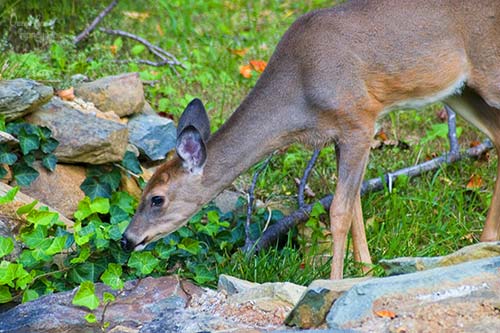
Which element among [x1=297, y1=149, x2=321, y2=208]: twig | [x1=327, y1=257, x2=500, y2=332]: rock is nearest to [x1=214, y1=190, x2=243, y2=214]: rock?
[x1=297, y1=149, x2=321, y2=208]: twig

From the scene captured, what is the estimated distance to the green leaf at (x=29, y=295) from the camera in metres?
5.68

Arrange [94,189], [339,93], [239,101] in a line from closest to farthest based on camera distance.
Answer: [339,93] → [94,189] → [239,101]

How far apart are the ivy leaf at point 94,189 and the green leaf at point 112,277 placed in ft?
3.97

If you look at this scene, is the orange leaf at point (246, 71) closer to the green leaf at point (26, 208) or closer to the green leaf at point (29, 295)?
the green leaf at point (26, 208)

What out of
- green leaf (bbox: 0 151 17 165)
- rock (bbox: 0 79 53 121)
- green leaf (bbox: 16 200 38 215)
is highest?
rock (bbox: 0 79 53 121)

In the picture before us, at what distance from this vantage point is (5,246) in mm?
5668

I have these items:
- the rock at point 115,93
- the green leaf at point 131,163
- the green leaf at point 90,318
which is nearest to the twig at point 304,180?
the green leaf at point 131,163

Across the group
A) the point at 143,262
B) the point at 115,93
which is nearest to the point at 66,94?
the point at 115,93

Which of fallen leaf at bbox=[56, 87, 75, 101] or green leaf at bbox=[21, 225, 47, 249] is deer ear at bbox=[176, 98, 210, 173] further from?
fallen leaf at bbox=[56, 87, 75, 101]

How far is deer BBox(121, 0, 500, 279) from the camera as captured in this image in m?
6.32

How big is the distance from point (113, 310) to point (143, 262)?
2.36ft

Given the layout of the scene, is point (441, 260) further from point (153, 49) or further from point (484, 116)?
point (153, 49)

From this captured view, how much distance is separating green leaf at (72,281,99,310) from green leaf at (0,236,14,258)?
0.71 metres

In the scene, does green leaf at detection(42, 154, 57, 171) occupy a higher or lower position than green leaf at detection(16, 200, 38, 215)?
higher
